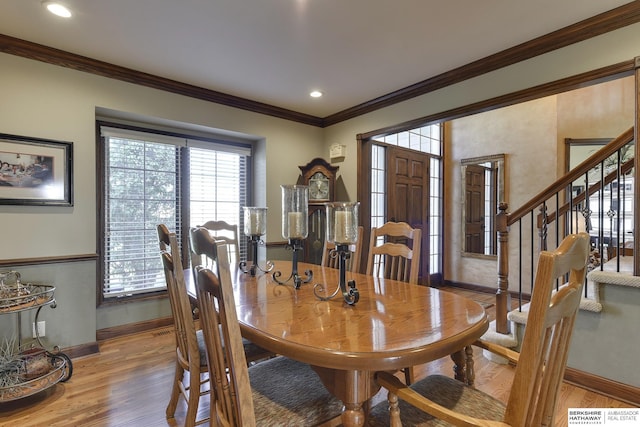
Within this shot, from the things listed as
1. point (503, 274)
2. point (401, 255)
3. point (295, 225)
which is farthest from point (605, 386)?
point (295, 225)

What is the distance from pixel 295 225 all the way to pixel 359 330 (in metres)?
0.82

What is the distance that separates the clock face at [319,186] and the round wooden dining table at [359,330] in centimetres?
248

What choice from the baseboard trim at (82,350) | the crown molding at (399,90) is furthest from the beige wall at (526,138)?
the baseboard trim at (82,350)

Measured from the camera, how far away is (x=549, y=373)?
2.98 feet

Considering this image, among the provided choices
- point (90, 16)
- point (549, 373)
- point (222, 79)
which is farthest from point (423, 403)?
point (222, 79)

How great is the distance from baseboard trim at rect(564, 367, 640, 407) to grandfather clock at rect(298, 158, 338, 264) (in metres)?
2.67

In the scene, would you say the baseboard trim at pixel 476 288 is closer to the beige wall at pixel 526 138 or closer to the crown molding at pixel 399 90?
the beige wall at pixel 526 138

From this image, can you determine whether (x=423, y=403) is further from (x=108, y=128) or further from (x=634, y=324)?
(x=108, y=128)

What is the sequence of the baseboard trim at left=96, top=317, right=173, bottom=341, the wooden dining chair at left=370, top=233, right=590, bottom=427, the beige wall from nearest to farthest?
the wooden dining chair at left=370, top=233, right=590, bottom=427 → the baseboard trim at left=96, top=317, right=173, bottom=341 → the beige wall

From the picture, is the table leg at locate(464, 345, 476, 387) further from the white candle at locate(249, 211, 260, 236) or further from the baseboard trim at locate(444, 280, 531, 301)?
the baseboard trim at locate(444, 280, 531, 301)

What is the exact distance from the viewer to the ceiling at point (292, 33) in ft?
6.71

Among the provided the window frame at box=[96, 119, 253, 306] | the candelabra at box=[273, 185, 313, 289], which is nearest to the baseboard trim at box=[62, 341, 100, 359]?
the window frame at box=[96, 119, 253, 306]

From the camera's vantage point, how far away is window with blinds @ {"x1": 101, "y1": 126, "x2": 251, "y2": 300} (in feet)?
10.5

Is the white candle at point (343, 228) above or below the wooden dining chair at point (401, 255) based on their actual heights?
above
